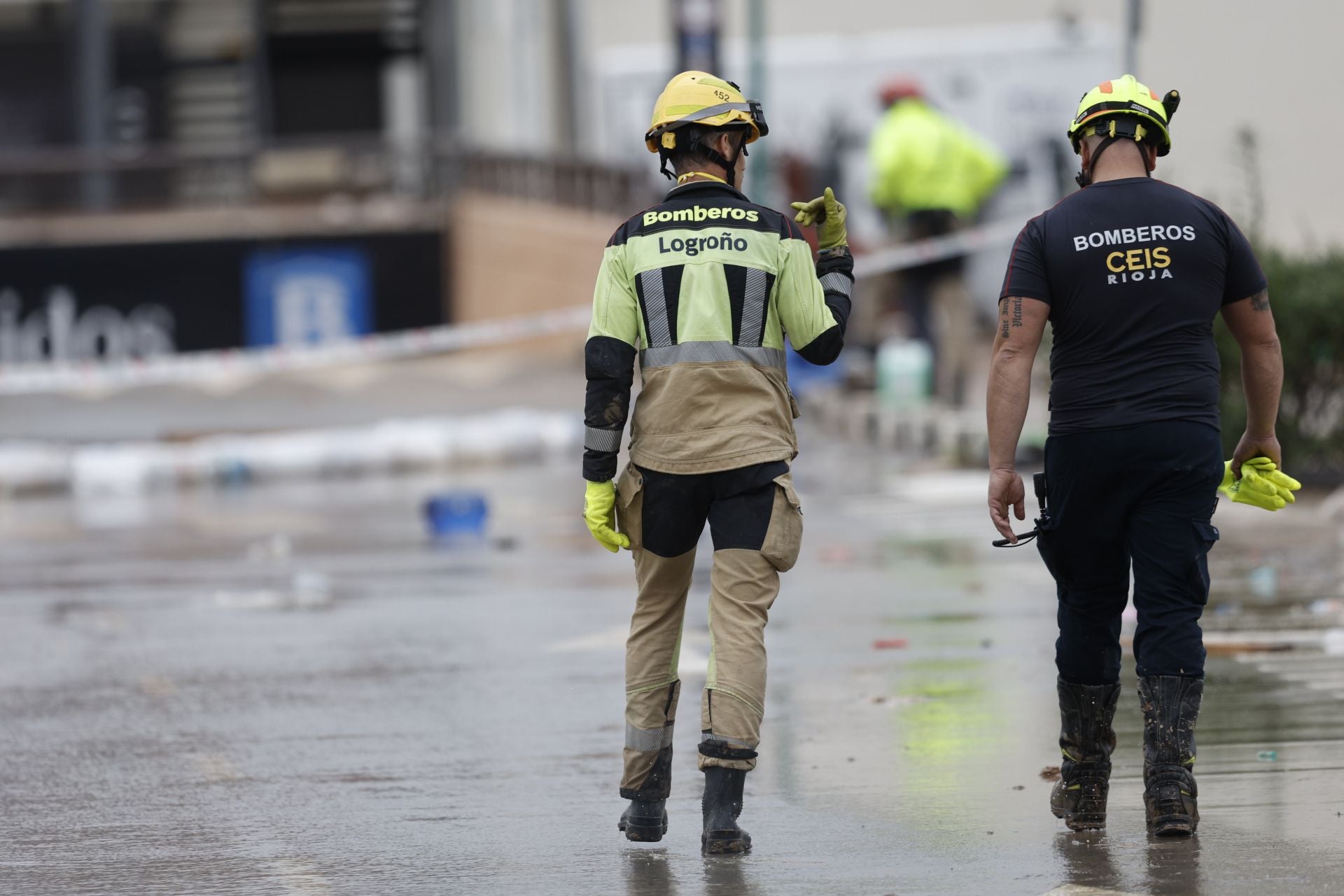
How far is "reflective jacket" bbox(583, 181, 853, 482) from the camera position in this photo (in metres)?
5.38

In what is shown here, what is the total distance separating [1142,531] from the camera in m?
5.39

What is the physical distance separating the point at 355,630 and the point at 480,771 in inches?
114

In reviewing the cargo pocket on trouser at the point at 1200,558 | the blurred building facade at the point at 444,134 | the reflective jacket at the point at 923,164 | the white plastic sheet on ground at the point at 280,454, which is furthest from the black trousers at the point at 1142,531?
the blurred building facade at the point at 444,134

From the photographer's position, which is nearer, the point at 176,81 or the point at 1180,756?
the point at 1180,756

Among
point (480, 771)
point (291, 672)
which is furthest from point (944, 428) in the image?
point (480, 771)

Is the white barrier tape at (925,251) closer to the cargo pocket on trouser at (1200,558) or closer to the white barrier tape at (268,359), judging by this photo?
the white barrier tape at (268,359)

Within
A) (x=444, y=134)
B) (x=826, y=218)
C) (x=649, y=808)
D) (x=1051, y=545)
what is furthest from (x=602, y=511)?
(x=444, y=134)

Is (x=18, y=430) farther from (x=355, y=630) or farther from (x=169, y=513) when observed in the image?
(x=355, y=630)

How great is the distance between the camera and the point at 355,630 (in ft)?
30.2

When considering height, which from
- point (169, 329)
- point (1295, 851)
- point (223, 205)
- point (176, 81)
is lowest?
point (1295, 851)

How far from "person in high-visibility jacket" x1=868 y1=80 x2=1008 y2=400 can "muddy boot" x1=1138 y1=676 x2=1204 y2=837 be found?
35.2ft

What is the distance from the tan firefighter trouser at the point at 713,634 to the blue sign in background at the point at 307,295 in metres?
21.0

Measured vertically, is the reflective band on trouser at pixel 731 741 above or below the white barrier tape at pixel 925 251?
below

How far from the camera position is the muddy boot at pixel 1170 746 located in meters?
5.32
